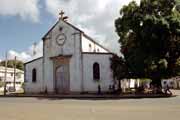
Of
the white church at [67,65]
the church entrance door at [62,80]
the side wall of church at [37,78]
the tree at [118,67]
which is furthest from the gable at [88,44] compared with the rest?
the side wall of church at [37,78]

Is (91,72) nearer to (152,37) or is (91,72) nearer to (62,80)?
(62,80)

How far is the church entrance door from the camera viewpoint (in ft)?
138

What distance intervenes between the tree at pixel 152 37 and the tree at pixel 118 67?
3.12 feet

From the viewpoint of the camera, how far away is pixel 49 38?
4434 centimetres

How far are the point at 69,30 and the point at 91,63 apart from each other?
5337mm

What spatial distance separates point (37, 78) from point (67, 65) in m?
5.15

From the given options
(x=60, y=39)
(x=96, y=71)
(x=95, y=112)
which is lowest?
(x=95, y=112)

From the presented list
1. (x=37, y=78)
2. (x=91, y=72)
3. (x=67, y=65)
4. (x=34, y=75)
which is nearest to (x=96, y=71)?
(x=91, y=72)

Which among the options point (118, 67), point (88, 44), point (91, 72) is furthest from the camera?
point (88, 44)

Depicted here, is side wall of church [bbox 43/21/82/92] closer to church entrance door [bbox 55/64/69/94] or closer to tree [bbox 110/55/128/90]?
church entrance door [bbox 55/64/69/94]

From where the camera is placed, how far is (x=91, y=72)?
133ft

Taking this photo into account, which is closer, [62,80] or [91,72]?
[91,72]

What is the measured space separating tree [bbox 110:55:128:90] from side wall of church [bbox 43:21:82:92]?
4489 mm

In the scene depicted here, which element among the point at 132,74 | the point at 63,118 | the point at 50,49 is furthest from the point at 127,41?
the point at 63,118
